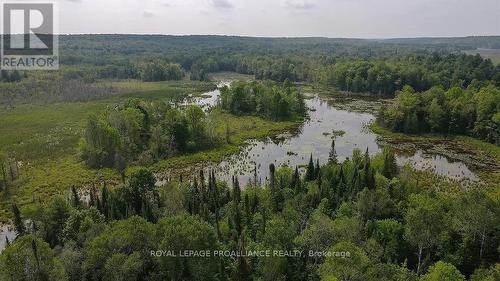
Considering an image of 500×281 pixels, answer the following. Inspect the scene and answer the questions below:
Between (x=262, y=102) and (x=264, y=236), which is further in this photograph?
(x=262, y=102)

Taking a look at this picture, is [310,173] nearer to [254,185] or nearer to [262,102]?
[254,185]

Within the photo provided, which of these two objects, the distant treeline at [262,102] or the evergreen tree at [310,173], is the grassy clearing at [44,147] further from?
the distant treeline at [262,102]

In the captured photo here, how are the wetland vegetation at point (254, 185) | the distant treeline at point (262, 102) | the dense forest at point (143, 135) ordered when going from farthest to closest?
the distant treeline at point (262, 102)
the dense forest at point (143, 135)
the wetland vegetation at point (254, 185)

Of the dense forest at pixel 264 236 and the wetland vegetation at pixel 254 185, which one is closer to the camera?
the dense forest at pixel 264 236

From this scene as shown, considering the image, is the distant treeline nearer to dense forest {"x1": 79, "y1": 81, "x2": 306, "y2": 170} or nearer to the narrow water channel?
the narrow water channel

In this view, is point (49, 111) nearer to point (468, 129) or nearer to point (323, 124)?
point (323, 124)

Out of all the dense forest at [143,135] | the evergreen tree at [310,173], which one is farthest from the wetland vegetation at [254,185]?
the dense forest at [143,135]

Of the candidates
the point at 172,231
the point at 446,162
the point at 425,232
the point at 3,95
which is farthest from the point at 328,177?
the point at 3,95

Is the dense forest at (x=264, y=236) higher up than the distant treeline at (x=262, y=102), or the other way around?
the distant treeline at (x=262, y=102)

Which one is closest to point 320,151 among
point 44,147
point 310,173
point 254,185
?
point 310,173

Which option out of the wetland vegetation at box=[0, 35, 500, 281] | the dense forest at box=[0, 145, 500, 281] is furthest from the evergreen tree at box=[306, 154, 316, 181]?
the dense forest at box=[0, 145, 500, 281]
